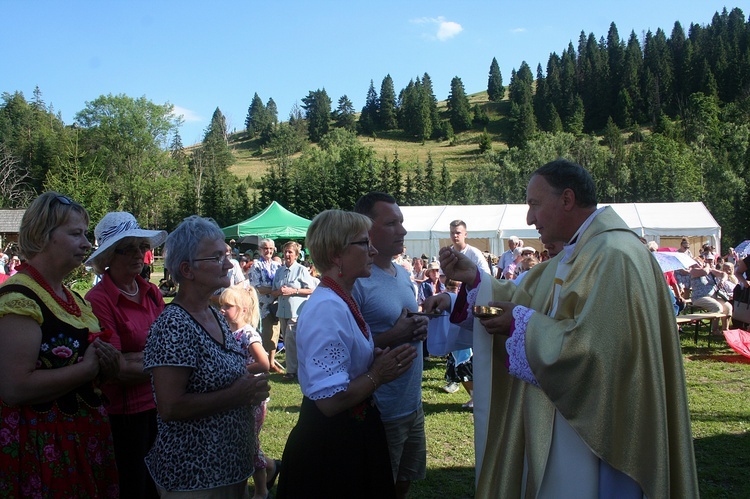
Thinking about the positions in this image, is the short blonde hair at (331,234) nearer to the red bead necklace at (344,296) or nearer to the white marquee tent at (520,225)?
the red bead necklace at (344,296)

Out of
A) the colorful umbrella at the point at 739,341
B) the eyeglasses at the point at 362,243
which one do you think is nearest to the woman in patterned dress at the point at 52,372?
the eyeglasses at the point at 362,243

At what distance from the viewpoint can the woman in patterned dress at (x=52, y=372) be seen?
2312mm

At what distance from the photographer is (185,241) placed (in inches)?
100

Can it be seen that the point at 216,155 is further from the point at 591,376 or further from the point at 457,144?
the point at 591,376

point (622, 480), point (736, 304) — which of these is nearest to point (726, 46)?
point (736, 304)

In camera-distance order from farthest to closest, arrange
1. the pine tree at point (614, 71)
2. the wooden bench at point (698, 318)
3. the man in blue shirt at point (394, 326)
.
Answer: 1. the pine tree at point (614, 71)
2. the wooden bench at point (698, 318)
3. the man in blue shirt at point (394, 326)

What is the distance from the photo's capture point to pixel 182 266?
2516mm

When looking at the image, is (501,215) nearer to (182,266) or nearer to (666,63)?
(182,266)

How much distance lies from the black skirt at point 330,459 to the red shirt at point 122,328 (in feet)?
3.36

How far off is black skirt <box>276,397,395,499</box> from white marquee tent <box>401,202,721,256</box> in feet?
63.6

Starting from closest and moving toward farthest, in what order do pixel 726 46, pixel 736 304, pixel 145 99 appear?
pixel 736 304 → pixel 145 99 → pixel 726 46

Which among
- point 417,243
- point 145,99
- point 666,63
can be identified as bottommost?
point 417,243

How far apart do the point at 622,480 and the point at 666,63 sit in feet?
357

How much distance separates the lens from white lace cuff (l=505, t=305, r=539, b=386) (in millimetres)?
2324
